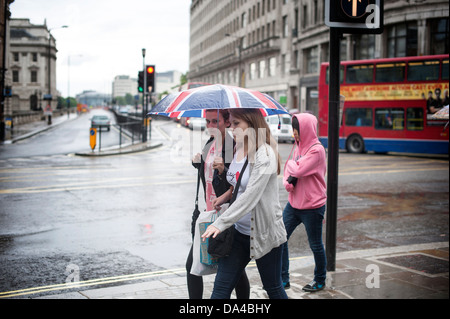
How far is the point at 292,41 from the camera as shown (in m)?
52.6

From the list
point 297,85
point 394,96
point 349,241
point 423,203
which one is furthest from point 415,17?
point 349,241

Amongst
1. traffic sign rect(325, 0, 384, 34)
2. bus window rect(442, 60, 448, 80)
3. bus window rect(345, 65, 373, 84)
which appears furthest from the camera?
bus window rect(345, 65, 373, 84)

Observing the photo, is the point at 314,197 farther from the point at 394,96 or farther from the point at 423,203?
Result: the point at 394,96

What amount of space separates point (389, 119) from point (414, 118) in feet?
3.96

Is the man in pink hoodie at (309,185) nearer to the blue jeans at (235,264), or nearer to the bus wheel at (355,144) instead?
the blue jeans at (235,264)

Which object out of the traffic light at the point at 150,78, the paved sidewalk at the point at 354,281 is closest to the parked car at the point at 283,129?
the traffic light at the point at 150,78

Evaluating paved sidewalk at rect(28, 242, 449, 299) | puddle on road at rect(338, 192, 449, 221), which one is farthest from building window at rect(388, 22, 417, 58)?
paved sidewalk at rect(28, 242, 449, 299)

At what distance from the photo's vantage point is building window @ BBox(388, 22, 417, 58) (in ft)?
114

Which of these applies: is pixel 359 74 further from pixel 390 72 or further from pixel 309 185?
pixel 309 185

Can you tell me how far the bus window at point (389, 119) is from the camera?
23.7m

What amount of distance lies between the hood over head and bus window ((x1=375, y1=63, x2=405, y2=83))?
19802mm

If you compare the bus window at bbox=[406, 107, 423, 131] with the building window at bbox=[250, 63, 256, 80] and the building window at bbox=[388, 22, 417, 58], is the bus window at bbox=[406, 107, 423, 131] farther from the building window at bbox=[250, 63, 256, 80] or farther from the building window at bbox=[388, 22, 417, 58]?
the building window at bbox=[250, 63, 256, 80]
